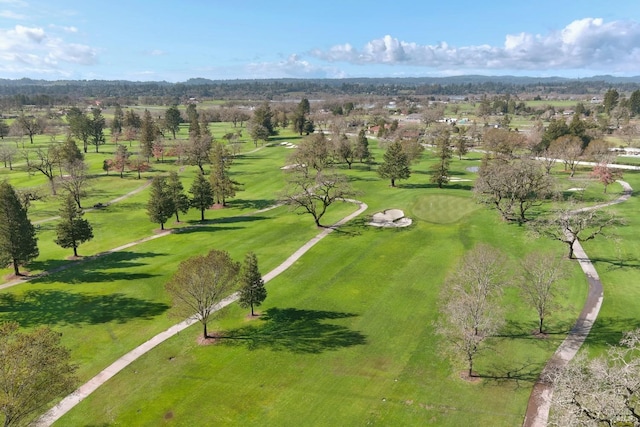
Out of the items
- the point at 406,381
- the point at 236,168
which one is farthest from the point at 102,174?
the point at 406,381

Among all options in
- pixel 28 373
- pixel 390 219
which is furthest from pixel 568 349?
pixel 28 373

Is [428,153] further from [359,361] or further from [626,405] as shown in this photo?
[626,405]

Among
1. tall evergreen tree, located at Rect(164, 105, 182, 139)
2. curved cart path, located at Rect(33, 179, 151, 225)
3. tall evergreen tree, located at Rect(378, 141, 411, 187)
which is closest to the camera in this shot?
curved cart path, located at Rect(33, 179, 151, 225)

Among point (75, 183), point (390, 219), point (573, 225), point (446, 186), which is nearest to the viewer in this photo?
point (573, 225)

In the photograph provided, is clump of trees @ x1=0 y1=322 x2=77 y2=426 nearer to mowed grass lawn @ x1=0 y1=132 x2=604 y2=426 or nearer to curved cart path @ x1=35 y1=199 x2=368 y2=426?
curved cart path @ x1=35 y1=199 x2=368 y2=426

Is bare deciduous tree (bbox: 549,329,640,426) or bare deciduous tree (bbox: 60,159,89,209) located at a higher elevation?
bare deciduous tree (bbox: 60,159,89,209)

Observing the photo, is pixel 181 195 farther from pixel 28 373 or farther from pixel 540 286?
pixel 540 286

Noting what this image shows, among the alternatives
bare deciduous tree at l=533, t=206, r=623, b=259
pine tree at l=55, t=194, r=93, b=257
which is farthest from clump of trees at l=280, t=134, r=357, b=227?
bare deciduous tree at l=533, t=206, r=623, b=259
